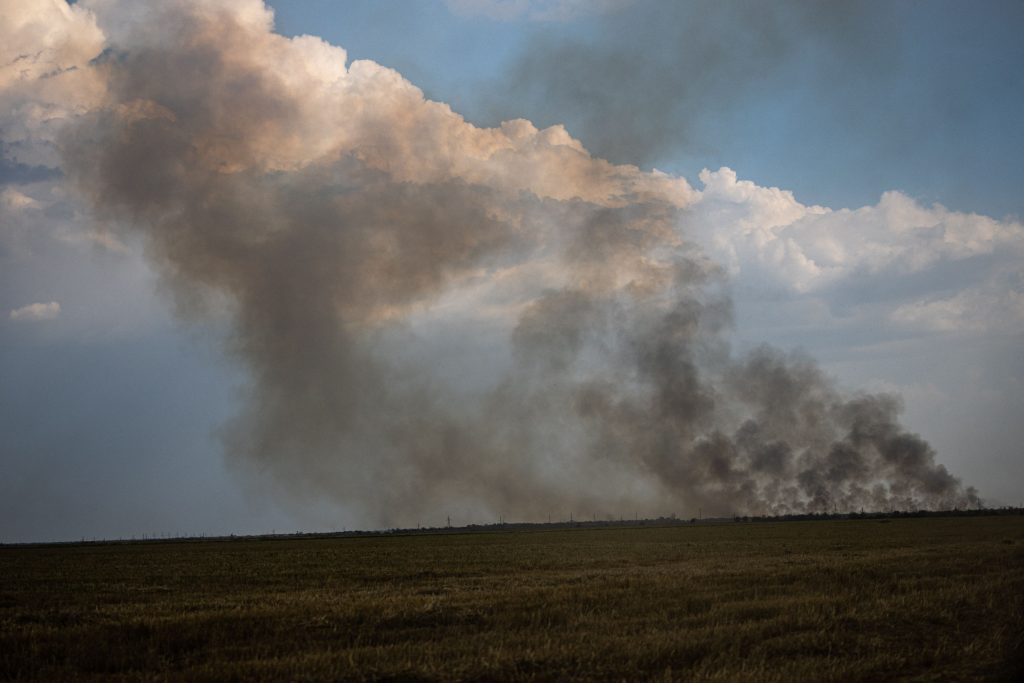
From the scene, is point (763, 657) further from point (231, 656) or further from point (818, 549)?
point (818, 549)

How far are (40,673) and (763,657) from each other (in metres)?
11.3

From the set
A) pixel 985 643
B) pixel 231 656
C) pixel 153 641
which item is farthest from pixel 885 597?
pixel 153 641

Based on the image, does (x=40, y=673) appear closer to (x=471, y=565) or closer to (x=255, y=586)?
(x=255, y=586)

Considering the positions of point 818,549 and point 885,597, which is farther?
point 818,549

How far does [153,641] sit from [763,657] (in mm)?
10521

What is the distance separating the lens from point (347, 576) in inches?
1174

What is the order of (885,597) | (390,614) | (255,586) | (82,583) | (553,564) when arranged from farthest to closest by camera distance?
(553,564) → (82,583) → (255,586) → (885,597) → (390,614)

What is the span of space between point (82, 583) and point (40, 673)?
791 inches

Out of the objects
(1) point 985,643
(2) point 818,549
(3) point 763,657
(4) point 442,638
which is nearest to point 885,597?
(1) point 985,643

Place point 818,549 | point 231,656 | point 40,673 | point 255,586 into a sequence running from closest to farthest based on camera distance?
point 40,673 < point 231,656 < point 255,586 < point 818,549

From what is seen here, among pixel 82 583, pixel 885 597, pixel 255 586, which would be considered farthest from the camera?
pixel 82 583

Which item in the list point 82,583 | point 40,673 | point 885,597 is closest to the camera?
point 40,673

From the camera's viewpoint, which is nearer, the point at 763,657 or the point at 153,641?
the point at 763,657

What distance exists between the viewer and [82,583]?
29312 mm
